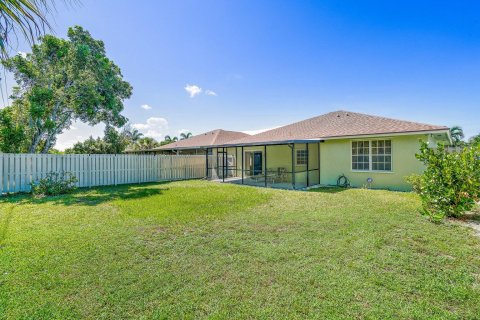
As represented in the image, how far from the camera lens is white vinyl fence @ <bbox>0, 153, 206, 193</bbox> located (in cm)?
1054

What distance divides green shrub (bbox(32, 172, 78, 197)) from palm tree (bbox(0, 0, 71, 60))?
37.1 ft

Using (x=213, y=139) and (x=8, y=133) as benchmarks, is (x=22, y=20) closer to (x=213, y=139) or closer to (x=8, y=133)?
(x=8, y=133)

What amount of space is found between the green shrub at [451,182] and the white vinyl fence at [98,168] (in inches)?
575

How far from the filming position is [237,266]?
12.2 ft

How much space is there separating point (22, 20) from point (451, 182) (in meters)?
8.92

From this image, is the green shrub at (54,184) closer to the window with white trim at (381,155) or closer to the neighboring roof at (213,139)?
the neighboring roof at (213,139)

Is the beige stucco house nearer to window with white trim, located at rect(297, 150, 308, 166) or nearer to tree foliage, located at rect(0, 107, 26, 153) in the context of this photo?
window with white trim, located at rect(297, 150, 308, 166)

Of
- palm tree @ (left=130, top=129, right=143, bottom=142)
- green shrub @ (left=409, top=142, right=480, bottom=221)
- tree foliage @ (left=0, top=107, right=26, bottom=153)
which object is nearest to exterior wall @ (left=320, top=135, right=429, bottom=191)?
green shrub @ (left=409, top=142, right=480, bottom=221)

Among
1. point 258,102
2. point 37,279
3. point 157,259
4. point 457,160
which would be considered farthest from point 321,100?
point 37,279

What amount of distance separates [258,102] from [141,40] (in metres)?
12.2

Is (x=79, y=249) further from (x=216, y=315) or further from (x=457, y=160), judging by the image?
(x=457, y=160)

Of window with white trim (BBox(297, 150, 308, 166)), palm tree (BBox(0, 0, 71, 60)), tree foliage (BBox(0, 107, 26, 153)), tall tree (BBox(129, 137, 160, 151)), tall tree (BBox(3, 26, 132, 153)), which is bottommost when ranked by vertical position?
window with white trim (BBox(297, 150, 308, 166))

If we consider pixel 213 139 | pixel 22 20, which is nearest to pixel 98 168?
pixel 213 139

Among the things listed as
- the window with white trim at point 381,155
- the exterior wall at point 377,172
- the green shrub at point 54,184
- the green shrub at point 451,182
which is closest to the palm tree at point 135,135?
the green shrub at point 54,184
